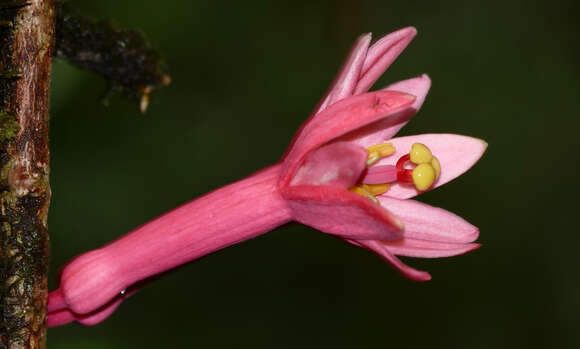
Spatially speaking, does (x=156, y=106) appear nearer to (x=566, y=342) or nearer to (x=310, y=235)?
(x=310, y=235)

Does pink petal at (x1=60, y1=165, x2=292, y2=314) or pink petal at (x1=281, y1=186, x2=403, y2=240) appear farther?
pink petal at (x1=60, y1=165, x2=292, y2=314)

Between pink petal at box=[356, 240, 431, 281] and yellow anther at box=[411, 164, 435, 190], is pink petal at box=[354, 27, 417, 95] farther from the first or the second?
pink petal at box=[356, 240, 431, 281]

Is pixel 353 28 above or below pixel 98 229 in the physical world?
above

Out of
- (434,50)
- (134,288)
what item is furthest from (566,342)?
(134,288)

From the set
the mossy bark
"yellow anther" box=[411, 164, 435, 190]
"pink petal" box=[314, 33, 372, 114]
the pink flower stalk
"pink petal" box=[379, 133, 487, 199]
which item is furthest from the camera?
"pink petal" box=[379, 133, 487, 199]

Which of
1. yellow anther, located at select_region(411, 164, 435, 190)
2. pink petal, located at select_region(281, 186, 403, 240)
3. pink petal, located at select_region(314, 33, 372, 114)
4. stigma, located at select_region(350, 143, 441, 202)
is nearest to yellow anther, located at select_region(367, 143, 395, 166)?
stigma, located at select_region(350, 143, 441, 202)

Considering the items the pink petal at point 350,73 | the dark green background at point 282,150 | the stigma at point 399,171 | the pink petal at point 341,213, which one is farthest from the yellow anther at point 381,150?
the dark green background at point 282,150
